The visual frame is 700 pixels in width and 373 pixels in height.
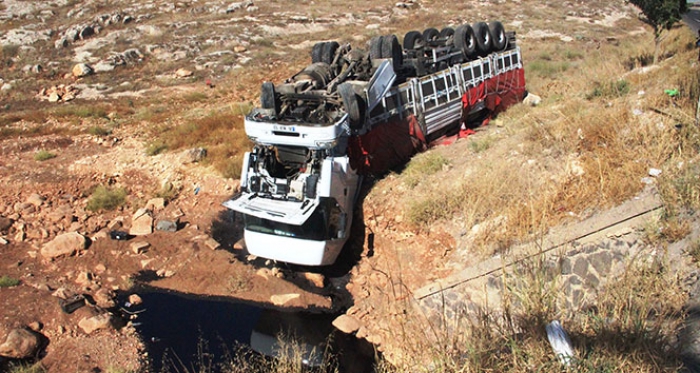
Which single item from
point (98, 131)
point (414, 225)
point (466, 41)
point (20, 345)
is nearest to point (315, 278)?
point (414, 225)

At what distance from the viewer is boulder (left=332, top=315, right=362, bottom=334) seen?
955cm

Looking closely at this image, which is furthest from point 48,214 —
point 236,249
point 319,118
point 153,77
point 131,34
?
point 131,34

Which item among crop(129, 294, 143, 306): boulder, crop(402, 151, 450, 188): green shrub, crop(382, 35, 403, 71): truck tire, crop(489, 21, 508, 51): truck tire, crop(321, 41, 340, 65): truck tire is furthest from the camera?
crop(489, 21, 508, 51): truck tire

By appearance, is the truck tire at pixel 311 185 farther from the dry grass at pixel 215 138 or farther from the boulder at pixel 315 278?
the dry grass at pixel 215 138

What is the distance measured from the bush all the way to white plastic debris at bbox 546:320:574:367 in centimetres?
1188

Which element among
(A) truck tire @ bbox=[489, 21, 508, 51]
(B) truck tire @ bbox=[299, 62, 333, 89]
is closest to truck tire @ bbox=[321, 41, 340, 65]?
(B) truck tire @ bbox=[299, 62, 333, 89]

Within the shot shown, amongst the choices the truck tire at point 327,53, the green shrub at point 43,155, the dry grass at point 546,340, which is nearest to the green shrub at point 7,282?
the green shrub at point 43,155

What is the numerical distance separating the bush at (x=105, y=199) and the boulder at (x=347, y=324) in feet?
23.8

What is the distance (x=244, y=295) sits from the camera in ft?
34.7

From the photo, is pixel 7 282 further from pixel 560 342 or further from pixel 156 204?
pixel 560 342

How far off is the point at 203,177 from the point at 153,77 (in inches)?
546

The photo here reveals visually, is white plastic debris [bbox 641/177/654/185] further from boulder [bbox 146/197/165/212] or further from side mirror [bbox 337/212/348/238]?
boulder [bbox 146/197/165/212]

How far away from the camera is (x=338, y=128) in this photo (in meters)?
10.2

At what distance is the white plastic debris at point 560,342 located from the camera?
4.50m
